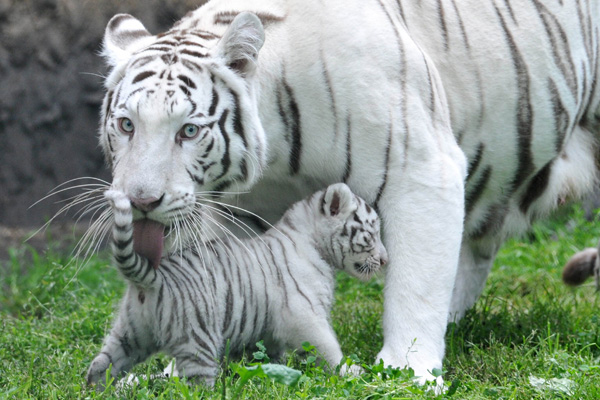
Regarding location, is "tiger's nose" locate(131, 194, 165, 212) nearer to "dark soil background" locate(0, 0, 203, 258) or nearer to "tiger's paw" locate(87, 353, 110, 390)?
"tiger's paw" locate(87, 353, 110, 390)

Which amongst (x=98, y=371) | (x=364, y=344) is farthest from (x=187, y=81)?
(x=364, y=344)

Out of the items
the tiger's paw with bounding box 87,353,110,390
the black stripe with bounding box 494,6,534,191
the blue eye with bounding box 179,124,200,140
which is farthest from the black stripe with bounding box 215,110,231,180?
the black stripe with bounding box 494,6,534,191

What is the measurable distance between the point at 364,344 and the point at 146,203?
1241 mm

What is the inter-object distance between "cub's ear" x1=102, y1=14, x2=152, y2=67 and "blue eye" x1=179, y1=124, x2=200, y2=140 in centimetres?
41

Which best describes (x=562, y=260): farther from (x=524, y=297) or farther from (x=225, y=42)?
(x=225, y=42)

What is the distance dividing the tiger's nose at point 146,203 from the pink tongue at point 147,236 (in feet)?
0.30

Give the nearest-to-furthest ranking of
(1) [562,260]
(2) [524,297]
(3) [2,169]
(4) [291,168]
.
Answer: (4) [291,168], (2) [524,297], (1) [562,260], (3) [2,169]

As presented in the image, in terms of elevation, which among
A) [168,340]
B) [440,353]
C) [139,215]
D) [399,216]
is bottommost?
Result: [440,353]

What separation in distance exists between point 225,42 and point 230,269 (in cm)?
78

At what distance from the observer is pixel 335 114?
3092 mm

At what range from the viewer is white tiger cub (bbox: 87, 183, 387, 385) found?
2848mm

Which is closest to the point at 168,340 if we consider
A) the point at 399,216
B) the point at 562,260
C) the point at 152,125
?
the point at 152,125

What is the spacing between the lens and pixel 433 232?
312cm

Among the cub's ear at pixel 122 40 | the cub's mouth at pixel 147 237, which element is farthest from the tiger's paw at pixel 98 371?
the cub's ear at pixel 122 40
